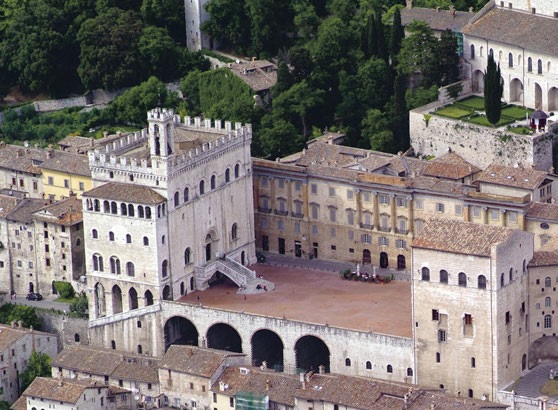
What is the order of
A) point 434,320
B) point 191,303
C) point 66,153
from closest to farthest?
point 434,320 < point 191,303 < point 66,153

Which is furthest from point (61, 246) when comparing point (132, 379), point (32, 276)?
point (132, 379)

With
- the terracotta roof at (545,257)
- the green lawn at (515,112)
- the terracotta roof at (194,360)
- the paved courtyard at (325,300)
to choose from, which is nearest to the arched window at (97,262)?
the paved courtyard at (325,300)

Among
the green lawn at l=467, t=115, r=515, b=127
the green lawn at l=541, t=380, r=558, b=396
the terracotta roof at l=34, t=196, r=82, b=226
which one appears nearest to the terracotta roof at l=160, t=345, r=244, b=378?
the terracotta roof at l=34, t=196, r=82, b=226

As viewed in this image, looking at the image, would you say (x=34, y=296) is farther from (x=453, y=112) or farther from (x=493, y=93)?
(x=493, y=93)

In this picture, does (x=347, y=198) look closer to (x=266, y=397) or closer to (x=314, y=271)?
(x=314, y=271)

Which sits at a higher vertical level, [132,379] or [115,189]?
[115,189]

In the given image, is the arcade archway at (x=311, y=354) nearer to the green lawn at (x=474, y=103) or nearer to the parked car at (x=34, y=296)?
the parked car at (x=34, y=296)
